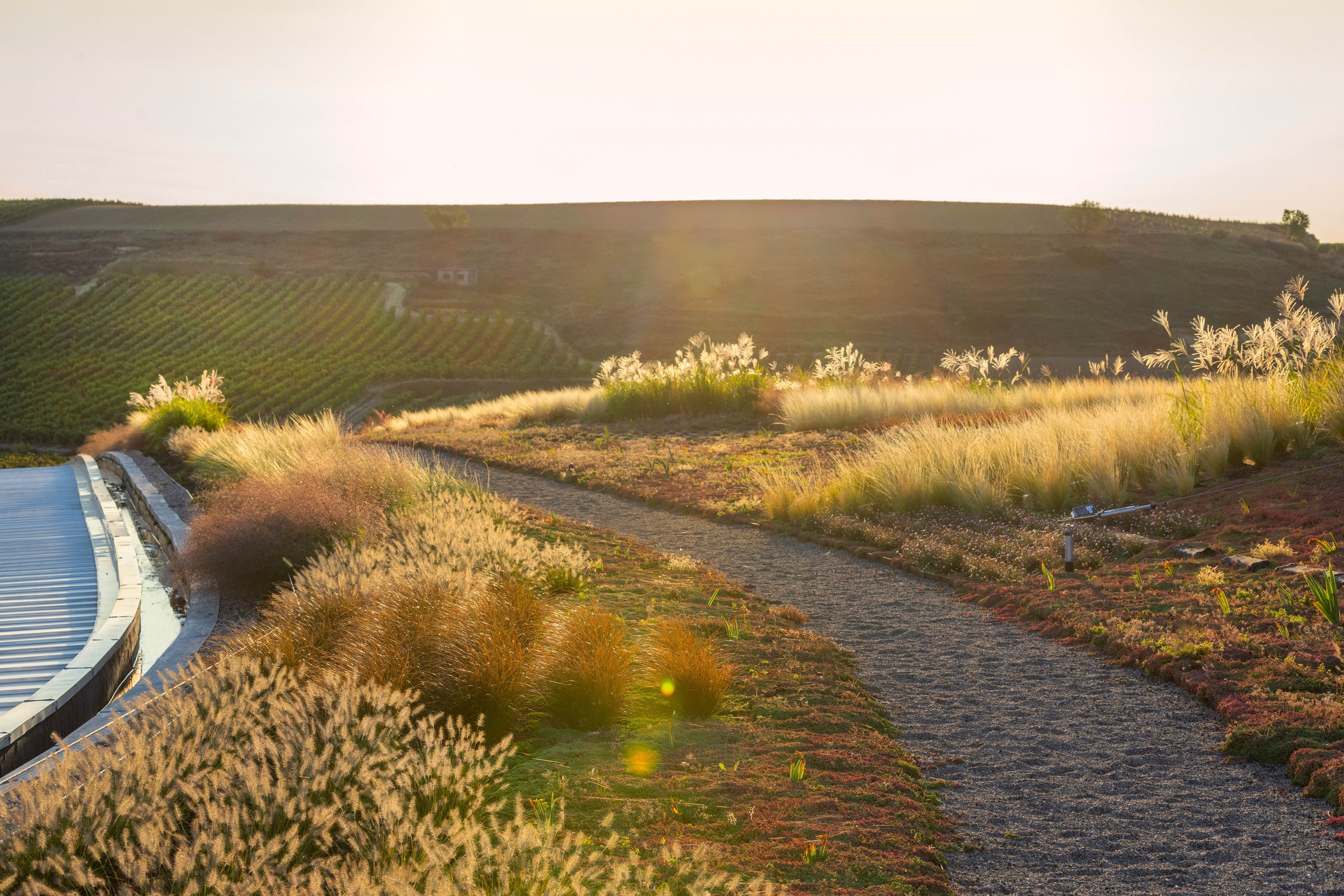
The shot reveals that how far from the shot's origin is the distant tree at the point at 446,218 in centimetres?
9981

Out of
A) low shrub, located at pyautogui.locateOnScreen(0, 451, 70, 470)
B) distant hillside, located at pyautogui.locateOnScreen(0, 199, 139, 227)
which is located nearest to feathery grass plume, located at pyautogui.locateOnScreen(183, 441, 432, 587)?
low shrub, located at pyautogui.locateOnScreen(0, 451, 70, 470)

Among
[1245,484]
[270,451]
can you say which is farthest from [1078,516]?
[270,451]

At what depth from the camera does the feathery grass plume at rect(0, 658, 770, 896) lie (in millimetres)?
2402

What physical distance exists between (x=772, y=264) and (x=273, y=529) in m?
80.4

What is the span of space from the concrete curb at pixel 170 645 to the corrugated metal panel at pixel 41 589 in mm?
493

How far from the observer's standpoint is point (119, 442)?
2055cm

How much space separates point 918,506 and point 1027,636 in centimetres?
431

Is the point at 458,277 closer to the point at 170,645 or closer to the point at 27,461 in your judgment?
the point at 27,461

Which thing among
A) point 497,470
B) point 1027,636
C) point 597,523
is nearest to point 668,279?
point 497,470

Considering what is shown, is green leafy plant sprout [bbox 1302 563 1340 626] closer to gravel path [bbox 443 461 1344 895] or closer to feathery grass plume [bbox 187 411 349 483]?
gravel path [bbox 443 461 1344 895]

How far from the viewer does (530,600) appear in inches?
247

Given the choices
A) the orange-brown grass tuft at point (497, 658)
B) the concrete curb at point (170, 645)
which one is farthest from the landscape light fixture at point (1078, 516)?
the concrete curb at point (170, 645)

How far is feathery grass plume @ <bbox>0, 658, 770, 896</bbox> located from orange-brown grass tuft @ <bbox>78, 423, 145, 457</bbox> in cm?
1871

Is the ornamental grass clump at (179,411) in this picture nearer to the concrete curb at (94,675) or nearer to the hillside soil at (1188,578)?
the concrete curb at (94,675)
